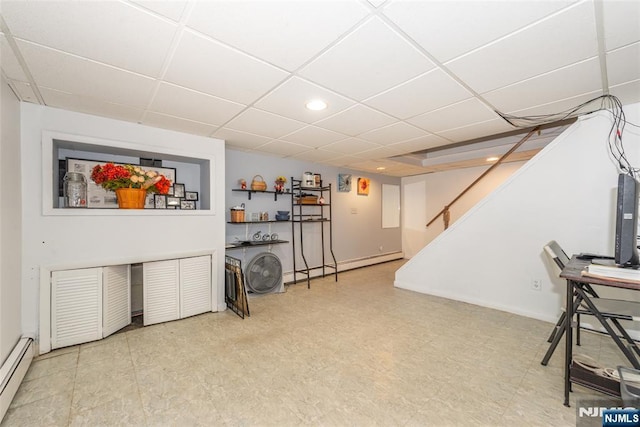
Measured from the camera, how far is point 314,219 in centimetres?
522

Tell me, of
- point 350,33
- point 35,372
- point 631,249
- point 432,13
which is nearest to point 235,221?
point 35,372

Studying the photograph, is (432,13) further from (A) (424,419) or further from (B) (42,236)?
(B) (42,236)

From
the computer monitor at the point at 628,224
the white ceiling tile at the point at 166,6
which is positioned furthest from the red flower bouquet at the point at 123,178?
the computer monitor at the point at 628,224

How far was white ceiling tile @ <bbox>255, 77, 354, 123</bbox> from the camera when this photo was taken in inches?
82.8

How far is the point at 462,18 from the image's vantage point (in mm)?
1378

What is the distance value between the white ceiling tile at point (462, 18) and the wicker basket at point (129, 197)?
9.57 feet

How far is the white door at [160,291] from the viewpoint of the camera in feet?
9.80

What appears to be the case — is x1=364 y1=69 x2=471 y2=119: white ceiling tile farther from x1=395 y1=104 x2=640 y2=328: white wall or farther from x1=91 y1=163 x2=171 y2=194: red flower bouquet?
x1=91 y1=163 x2=171 y2=194: red flower bouquet

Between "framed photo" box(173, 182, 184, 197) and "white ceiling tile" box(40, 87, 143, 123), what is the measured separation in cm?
97

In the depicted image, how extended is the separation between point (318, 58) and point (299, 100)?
65 centimetres

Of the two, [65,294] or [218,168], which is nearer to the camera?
[65,294]

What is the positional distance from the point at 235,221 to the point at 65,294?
198cm

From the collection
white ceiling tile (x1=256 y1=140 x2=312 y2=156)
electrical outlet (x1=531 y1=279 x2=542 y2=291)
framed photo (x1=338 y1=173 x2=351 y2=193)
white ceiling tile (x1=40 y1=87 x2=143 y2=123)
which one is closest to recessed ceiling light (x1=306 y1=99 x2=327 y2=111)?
white ceiling tile (x1=256 y1=140 x2=312 y2=156)

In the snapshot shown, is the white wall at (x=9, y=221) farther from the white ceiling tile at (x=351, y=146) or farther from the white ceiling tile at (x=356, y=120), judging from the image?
the white ceiling tile at (x=351, y=146)
